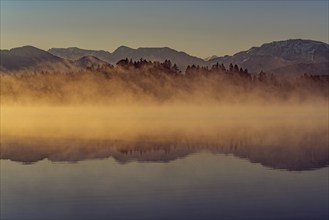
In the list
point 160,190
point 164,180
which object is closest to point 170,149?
point 164,180

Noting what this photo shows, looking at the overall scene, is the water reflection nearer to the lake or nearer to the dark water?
the lake

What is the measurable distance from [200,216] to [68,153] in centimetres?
2342

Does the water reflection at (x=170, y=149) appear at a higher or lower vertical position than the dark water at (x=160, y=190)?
higher

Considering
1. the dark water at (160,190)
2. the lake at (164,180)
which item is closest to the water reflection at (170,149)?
the lake at (164,180)

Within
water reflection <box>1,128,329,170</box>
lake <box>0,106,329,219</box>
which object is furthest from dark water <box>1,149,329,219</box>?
water reflection <box>1,128,329,170</box>

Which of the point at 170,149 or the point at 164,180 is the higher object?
the point at 170,149

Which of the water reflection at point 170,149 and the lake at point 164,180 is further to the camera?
the water reflection at point 170,149

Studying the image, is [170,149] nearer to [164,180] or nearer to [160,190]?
[164,180]

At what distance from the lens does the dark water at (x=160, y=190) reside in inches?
810

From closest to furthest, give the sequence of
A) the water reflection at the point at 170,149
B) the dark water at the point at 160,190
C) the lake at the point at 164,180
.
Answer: the dark water at the point at 160,190 → the lake at the point at 164,180 → the water reflection at the point at 170,149

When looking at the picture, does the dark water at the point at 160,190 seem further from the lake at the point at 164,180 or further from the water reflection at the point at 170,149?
the water reflection at the point at 170,149

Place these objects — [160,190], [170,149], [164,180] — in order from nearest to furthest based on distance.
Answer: [160,190] → [164,180] → [170,149]

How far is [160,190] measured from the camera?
25281 millimetres

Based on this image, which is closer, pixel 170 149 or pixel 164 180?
pixel 164 180
